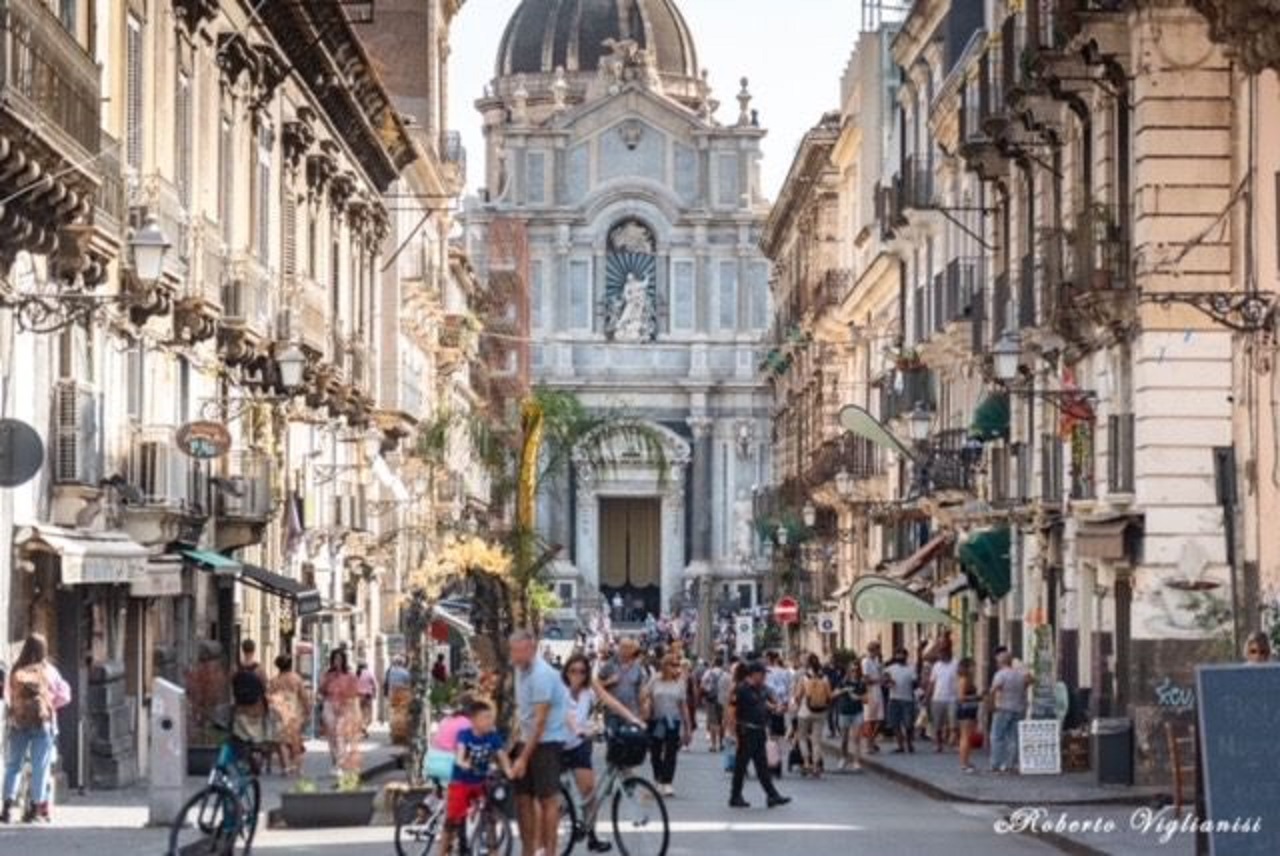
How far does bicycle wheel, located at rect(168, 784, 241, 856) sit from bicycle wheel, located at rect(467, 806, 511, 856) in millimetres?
2013

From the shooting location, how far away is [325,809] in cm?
3328

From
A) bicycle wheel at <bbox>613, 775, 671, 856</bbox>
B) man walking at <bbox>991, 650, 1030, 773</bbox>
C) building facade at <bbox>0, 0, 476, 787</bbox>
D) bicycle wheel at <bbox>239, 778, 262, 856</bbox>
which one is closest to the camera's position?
bicycle wheel at <bbox>239, 778, 262, 856</bbox>

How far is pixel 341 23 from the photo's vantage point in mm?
58438

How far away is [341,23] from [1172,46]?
2181cm

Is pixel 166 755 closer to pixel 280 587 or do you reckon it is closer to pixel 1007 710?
pixel 1007 710

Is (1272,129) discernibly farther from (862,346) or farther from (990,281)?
(862,346)

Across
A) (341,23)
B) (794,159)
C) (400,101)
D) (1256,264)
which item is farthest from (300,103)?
(794,159)

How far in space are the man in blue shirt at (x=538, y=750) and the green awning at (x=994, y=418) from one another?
28.2 meters

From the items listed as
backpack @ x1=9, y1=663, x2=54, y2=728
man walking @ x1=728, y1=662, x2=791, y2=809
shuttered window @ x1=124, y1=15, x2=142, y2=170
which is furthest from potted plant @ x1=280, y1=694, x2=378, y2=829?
shuttered window @ x1=124, y1=15, x2=142, y2=170

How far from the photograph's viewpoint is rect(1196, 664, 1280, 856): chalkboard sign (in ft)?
69.9

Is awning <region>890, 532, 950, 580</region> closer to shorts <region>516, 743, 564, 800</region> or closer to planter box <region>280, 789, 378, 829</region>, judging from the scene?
planter box <region>280, 789, 378, 829</region>

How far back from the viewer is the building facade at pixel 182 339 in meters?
34.3

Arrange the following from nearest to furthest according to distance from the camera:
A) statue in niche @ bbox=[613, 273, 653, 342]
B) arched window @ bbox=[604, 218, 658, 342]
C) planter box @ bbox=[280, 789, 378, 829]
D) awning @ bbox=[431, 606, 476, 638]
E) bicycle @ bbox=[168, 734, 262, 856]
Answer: bicycle @ bbox=[168, 734, 262, 856] → planter box @ bbox=[280, 789, 378, 829] → awning @ bbox=[431, 606, 476, 638] → arched window @ bbox=[604, 218, 658, 342] → statue in niche @ bbox=[613, 273, 653, 342]

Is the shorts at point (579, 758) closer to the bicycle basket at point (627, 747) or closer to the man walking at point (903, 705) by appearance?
the bicycle basket at point (627, 747)
